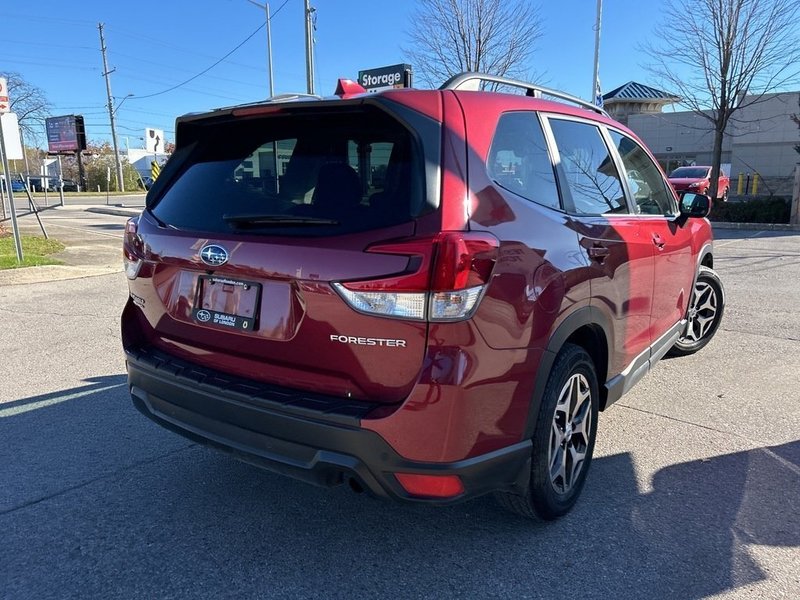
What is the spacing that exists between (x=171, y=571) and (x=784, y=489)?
3040 millimetres

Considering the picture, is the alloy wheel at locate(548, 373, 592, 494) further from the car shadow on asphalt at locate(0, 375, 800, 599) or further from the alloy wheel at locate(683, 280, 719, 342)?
the alloy wheel at locate(683, 280, 719, 342)

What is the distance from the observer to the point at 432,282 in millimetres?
2104

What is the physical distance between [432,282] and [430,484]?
29.3 inches

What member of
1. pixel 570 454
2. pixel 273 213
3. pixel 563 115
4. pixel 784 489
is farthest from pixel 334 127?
pixel 784 489

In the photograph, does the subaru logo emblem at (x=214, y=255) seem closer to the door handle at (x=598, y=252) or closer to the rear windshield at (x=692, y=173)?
the door handle at (x=598, y=252)

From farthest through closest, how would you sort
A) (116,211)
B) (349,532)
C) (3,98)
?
(116,211), (3,98), (349,532)

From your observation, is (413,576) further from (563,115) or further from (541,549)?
(563,115)

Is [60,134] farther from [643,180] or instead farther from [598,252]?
[598,252]

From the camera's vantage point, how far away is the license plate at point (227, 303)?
8.09ft

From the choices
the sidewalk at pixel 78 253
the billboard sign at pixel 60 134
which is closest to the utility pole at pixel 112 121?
the billboard sign at pixel 60 134

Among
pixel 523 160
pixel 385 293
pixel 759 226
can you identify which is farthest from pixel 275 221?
pixel 759 226

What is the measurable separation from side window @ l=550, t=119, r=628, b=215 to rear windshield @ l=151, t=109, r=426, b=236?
1063 millimetres

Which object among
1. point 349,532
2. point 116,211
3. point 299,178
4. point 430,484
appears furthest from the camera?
point 116,211

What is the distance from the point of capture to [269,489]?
325 centimetres
